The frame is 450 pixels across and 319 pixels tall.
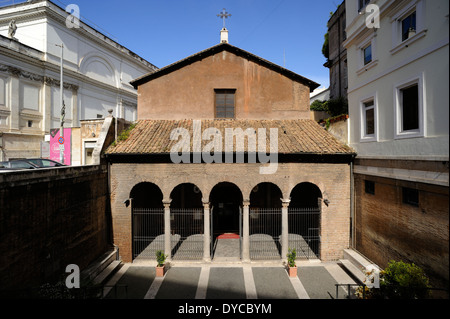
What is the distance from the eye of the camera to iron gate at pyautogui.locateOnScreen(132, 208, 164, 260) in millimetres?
12078

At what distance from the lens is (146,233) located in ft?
47.1

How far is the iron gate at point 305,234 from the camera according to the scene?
1195 centimetres

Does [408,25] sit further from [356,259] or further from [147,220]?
[147,220]

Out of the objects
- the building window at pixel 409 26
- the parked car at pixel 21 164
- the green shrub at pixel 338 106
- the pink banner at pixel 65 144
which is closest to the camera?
the building window at pixel 409 26

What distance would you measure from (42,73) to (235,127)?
19.5m

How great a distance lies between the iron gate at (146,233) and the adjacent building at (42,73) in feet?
26.2

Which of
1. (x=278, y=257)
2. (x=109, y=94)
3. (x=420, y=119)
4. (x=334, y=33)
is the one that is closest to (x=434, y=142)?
(x=420, y=119)

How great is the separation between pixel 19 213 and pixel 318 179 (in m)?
11.0

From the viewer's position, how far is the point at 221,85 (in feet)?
45.1

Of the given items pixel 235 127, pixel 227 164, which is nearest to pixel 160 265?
pixel 227 164

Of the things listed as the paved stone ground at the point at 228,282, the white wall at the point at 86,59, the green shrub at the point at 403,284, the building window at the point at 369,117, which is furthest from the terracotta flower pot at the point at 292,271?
the white wall at the point at 86,59

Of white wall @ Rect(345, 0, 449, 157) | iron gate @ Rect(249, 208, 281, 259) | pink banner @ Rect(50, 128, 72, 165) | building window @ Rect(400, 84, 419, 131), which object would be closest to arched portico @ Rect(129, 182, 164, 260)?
iron gate @ Rect(249, 208, 281, 259)

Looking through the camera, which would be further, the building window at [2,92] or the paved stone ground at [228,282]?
the building window at [2,92]

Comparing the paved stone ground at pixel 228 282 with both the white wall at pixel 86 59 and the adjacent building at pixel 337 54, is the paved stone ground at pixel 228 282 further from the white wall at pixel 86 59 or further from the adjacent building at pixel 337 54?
the white wall at pixel 86 59
